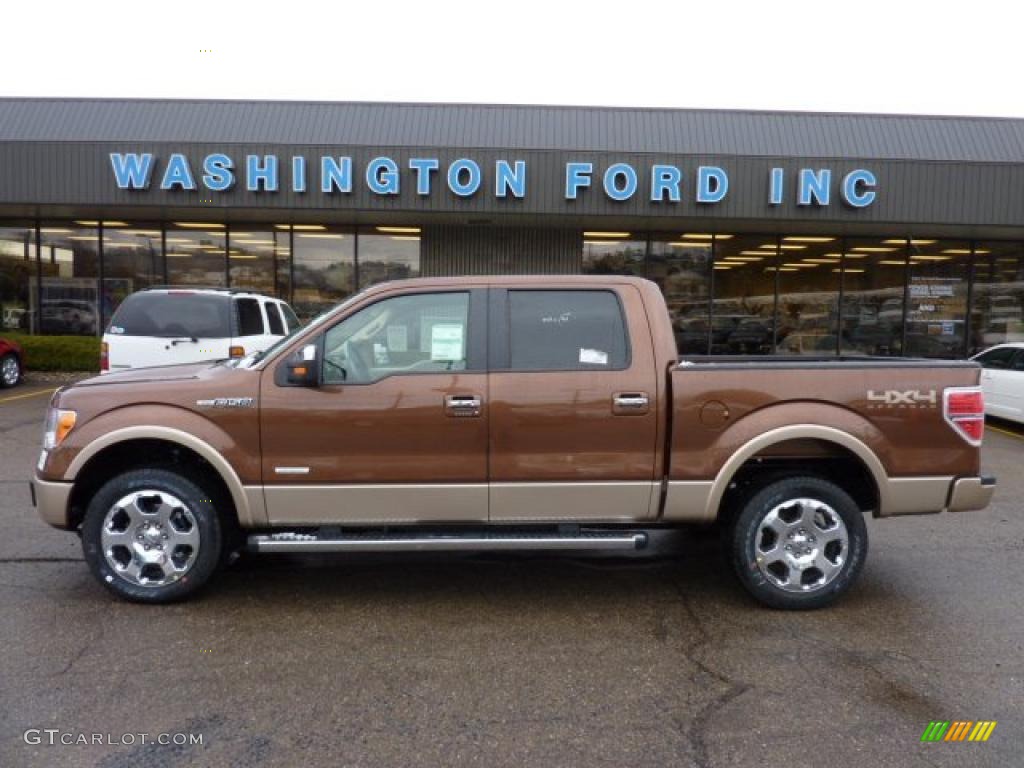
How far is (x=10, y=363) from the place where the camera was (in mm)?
15297

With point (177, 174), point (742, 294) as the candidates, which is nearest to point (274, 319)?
point (177, 174)

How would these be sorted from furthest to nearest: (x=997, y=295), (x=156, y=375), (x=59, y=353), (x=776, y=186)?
(x=997, y=295) < (x=59, y=353) < (x=776, y=186) < (x=156, y=375)

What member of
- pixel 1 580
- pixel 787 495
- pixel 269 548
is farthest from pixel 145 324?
pixel 787 495

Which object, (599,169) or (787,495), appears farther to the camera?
(599,169)

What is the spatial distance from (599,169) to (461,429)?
1141 cm

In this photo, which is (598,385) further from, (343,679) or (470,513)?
(343,679)

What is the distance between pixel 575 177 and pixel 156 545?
11801 mm

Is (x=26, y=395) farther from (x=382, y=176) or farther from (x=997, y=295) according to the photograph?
(x=997, y=295)

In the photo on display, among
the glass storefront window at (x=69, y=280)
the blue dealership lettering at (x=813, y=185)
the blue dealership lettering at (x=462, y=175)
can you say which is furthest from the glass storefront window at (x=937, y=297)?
the glass storefront window at (x=69, y=280)

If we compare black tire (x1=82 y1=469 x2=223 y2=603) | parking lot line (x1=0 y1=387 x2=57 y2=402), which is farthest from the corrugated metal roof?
black tire (x1=82 y1=469 x2=223 y2=603)

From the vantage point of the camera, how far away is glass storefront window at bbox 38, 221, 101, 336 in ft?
60.3

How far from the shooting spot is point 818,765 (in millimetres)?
3070

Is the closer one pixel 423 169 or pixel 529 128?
pixel 423 169

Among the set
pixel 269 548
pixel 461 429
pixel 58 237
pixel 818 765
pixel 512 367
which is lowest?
pixel 818 765
